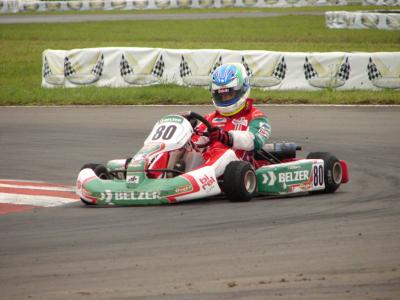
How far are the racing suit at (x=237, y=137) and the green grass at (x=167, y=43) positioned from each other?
25.8 ft

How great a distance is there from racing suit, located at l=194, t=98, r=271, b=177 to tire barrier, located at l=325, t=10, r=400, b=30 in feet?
77.3

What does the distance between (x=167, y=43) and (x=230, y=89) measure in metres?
20.6

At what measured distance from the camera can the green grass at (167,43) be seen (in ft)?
60.5

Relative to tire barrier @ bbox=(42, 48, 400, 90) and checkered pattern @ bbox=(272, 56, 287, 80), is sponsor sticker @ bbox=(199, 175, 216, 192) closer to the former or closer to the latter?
tire barrier @ bbox=(42, 48, 400, 90)

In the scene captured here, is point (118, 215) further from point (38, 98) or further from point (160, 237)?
point (38, 98)

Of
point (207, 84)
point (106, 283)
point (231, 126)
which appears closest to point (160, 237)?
point (106, 283)

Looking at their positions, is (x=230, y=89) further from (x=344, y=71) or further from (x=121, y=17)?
(x=121, y=17)

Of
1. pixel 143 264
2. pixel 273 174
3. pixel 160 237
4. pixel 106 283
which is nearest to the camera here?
pixel 106 283

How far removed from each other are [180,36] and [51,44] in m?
4.15

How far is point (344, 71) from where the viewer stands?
18562 mm

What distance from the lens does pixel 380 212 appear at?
28.6 ft

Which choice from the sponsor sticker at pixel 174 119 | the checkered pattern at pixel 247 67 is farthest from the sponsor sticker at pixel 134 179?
the checkered pattern at pixel 247 67

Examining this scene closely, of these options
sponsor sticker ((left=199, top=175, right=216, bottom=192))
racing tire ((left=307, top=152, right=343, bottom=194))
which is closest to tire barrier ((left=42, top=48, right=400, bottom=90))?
racing tire ((left=307, top=152, right=343, bottom=194))

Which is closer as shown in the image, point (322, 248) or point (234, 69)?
point (322, 248)
